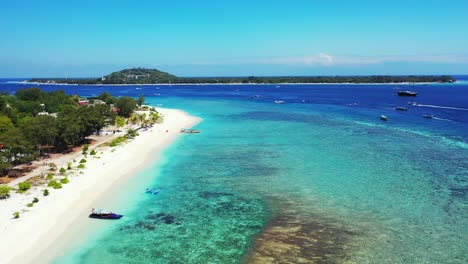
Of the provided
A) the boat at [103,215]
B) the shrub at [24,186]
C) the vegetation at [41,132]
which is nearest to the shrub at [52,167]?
the vegetation at [41,132]

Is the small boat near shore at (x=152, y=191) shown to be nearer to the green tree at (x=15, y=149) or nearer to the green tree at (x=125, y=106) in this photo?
the green tree at (x=15, y=149)

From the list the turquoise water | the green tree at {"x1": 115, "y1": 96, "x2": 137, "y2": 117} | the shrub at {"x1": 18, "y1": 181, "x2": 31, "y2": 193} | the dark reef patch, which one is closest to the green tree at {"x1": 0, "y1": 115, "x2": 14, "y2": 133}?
the shrub at {"x1": 18, "y1": 181, "x2": 31, "y2": 193}

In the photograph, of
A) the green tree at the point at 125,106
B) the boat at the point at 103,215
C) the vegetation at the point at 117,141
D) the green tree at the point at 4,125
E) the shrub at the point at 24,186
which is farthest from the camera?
the green tree at the point at 125,106

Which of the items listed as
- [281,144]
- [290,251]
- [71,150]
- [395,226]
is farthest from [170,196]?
[281,144]

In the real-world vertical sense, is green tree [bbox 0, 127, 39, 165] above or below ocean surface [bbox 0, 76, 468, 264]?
above

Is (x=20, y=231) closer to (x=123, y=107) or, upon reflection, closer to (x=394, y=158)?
(x=394, y=158)

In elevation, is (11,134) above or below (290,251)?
above

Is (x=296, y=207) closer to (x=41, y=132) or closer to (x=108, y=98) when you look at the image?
(x=41, y=132)

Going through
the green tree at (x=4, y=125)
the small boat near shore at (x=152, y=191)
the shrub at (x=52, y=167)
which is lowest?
the small boat near shore at (x=152, y=191)

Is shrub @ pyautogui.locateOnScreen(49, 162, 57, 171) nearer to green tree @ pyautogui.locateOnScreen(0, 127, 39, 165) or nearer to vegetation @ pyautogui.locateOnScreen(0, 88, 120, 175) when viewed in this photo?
vegetation @ pyautogui.locateOnScreen(0, 88, 120, 175)
